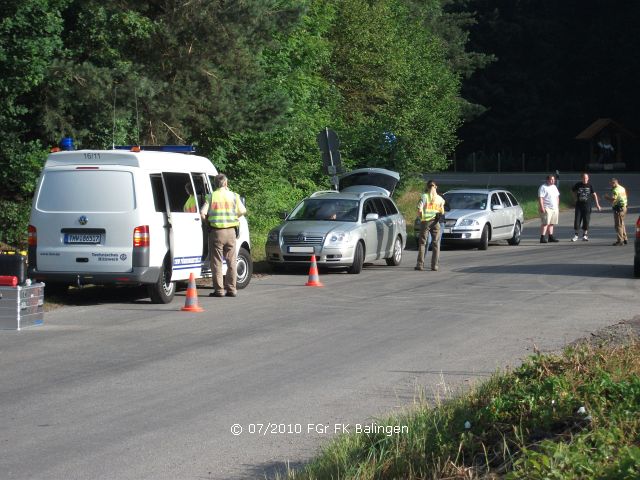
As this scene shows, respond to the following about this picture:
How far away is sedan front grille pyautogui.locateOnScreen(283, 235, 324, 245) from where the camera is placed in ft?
68.7

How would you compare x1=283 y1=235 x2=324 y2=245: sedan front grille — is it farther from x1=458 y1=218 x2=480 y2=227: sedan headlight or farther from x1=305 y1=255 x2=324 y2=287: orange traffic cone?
x1=458 y1=218 x2=480 y2=227: sedan headlight

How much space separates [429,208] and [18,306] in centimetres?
1125

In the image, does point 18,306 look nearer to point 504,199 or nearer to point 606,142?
point 504,199

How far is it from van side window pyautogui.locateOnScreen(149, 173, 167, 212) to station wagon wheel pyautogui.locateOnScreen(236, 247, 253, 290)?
2581 mm

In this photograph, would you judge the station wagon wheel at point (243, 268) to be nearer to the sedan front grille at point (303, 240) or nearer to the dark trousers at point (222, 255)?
the dark trousers at point (222, 255)

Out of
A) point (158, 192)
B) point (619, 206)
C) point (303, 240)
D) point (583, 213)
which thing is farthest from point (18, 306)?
point (583, 213)

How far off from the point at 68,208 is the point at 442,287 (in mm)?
6701

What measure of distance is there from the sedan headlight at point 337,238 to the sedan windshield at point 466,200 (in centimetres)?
926

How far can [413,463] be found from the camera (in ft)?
21.1

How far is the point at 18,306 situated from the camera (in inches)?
519

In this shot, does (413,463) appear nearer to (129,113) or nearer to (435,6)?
(129,113)

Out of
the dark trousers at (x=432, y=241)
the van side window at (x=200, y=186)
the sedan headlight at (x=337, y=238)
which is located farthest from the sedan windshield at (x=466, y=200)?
the van side window at (x=200, y=186)

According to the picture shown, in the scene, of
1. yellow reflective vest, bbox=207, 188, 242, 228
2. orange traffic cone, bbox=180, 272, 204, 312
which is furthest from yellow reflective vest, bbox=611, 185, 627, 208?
orange traffic cone, bbox=180, 272, 204, 312

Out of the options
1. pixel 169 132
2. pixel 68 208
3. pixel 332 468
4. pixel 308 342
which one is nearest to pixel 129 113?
pixel 169 132
